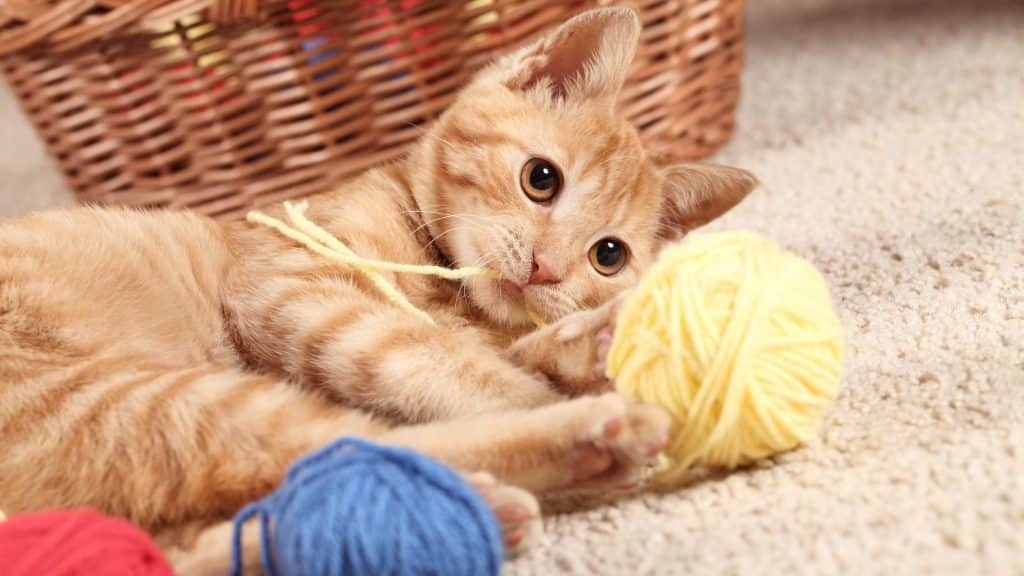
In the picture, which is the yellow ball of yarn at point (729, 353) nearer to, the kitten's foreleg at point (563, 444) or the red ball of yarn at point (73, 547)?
the kitten's foreleg at point (563, 444)

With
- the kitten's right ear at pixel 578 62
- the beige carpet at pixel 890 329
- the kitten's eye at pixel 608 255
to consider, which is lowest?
the beige carpet at pixel 890 329

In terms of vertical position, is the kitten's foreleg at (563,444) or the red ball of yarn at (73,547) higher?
the red ball of yarn at (73,547)

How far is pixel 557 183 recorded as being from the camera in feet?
4.44

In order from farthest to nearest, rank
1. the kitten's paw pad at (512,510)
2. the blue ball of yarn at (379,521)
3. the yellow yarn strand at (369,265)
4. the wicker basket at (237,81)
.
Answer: the wicker basket at (237,81) → the yellow yarn strand at (369,265) → the kitten's paw pad at (512,510) → the blue ball of yarn at (379,521)

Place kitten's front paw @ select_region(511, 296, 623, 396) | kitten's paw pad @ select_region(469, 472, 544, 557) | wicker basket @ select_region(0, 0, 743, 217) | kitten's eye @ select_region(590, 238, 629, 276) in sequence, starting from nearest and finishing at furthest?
kitten's paw pad @ select_region(469, 472, 544, 557)
kitten's front paw @ select_region(511, 296, 623, 396)
kitten's eye @ select_region(590, 238, 629, 276)
wicker basket @ select_region(0, 0, 743, 217)

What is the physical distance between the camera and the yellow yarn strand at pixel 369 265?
1.27 metres

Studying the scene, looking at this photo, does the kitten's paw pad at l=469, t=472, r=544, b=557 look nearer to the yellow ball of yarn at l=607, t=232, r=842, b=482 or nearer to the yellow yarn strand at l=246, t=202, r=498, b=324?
the yellow ball of yarn at l=607, t=232, r=842, b=482

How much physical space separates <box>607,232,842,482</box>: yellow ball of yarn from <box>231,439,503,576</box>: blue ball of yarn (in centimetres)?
25

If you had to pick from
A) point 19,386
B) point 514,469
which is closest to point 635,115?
point 514,469

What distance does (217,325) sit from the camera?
1.31 m

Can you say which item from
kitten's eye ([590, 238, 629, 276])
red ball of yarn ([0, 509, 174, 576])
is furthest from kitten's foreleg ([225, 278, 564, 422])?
red ball of yarn ([0, 509, 174, 576])

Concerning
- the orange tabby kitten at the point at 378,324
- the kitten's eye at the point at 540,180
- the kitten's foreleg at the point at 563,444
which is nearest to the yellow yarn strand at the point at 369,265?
the orange tabby kitten at the point at 378,324

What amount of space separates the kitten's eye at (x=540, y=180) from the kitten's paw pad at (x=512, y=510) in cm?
56

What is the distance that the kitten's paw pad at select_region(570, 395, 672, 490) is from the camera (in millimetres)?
907
